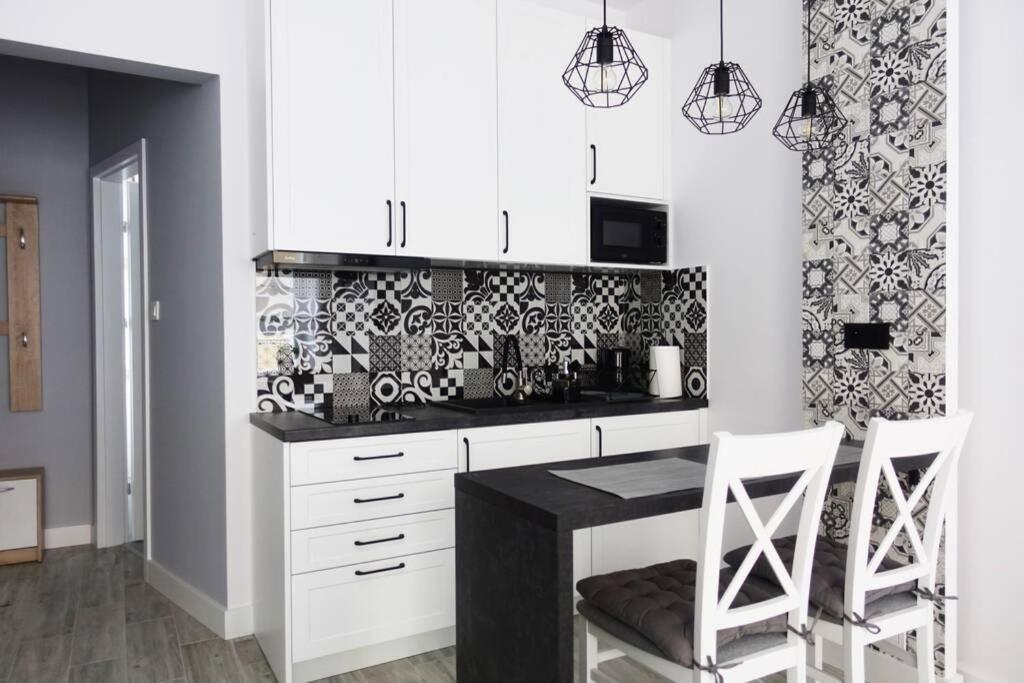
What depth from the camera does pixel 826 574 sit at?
1.99 meters

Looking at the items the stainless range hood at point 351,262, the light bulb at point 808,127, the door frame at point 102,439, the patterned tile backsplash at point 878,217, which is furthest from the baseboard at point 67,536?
the light bulb at point 808,127

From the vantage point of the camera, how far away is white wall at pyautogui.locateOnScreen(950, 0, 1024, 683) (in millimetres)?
2264

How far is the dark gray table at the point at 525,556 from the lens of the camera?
167 centimetres

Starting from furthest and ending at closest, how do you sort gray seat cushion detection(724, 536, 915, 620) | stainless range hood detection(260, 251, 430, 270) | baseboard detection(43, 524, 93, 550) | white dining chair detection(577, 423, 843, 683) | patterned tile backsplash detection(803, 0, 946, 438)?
baseboard detection(43, 524, 93, 550), stainless range hood detection(260, 251, 430, 270), patterned tile backsplash detection(803, 0, 946, 438), gray seat cushion detection(724, 536, 915, 620), white dining chair detection(577, 423, 843, 683)

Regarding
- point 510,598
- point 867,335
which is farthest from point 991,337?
point 510,598

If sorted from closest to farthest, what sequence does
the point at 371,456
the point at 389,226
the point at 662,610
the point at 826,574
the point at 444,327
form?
the point at 662,610
the point at 826,574
the point at 371,456
the point at 389,226
the point at 444,327

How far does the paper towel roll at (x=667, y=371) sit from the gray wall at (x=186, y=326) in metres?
1.96

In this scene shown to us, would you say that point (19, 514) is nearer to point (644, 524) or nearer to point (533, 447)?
point (533, 447)

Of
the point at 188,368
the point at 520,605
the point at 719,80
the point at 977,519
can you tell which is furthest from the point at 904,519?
the point at 188,368

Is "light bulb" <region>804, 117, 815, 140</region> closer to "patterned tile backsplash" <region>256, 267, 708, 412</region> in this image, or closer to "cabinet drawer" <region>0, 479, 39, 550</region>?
"patterned tile backsplash" <region>256, 267, 708, 412</region>

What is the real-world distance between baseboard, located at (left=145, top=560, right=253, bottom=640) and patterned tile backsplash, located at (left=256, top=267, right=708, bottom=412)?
0.84 metres

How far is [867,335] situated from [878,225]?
1.26ft

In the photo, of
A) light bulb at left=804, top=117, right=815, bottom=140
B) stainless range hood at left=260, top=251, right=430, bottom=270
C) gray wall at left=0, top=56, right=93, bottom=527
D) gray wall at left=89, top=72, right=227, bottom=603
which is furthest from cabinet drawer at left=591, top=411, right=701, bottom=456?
gray wall at left=0, top=56, right=93, bottom=527

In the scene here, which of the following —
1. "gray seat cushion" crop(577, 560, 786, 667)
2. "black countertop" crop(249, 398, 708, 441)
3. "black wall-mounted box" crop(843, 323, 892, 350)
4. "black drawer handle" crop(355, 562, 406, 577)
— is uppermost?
"black wall-mounted box" crop(843, 323, 892, 350)
